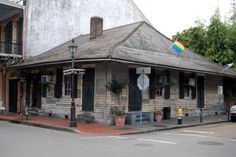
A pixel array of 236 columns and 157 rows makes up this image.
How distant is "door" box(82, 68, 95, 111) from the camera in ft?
67.0

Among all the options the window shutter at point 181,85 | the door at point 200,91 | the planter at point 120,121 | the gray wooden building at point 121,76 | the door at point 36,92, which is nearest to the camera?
the planter at point 120,121

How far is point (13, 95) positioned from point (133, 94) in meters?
10.3

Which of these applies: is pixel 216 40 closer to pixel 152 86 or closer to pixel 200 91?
pixel 200 91

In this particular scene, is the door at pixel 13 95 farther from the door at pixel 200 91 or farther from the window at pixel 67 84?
the door at pixel 200 91

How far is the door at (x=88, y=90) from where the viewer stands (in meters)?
20.4

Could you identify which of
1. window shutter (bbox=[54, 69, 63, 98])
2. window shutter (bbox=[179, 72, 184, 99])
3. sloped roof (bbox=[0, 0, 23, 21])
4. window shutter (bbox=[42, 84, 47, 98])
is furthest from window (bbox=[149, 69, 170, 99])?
sloped roof (bbox=[0, 0, 23, 21])

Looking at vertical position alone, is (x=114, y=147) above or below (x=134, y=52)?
below

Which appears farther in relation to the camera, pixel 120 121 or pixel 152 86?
pixel 152 86

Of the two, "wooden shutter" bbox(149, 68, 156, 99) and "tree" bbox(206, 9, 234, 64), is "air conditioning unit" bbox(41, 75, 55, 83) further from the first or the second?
"tree" bbox(206, 9, 234, 64)

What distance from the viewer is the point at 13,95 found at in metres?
27.3

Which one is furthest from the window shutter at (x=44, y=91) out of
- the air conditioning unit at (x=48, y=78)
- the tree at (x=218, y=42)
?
the tree at (x=218, y=42)

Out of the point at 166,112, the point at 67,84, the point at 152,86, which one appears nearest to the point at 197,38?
the point at 166,112

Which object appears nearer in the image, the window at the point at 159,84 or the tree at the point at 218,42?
the window at the point at 159,84

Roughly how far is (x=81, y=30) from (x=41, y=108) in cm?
805
